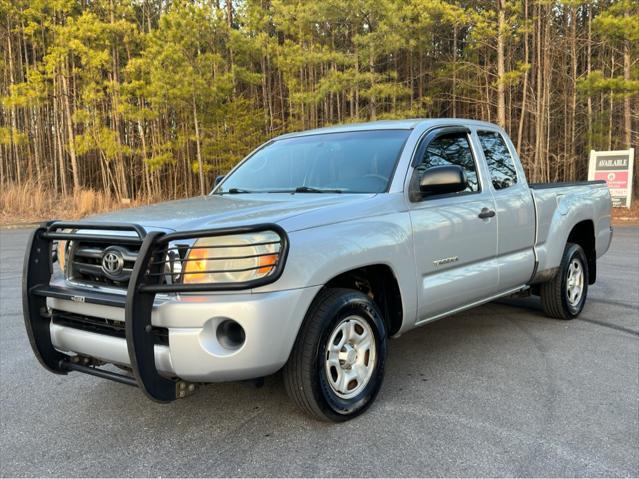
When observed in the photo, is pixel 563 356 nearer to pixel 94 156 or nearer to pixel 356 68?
pixel 356 68

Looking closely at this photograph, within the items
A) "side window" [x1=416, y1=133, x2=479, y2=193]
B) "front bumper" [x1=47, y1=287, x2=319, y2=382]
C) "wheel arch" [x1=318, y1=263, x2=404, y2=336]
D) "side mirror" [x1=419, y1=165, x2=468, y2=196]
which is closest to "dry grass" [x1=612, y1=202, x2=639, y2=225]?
"side window" [x1=416, y1=133, x2=479, y2=193]

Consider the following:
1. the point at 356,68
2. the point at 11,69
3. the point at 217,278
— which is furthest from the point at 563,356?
the point at 11,69

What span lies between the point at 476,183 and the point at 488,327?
157 cm

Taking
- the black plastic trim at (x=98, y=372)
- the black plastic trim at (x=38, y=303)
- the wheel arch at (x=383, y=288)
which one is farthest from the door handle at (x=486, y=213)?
the black plastic trim at (x=38, y=303)

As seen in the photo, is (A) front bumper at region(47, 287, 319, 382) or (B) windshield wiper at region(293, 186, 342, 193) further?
(B) windshield wiper at region(293, 186, 342, 193)

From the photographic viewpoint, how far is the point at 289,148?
463 cm

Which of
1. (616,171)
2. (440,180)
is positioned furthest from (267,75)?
(440,180)

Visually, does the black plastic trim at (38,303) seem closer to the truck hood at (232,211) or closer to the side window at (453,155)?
the truck hood at (232,211)

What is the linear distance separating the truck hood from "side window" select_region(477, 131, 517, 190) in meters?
1.66

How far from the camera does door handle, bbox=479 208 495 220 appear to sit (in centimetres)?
423

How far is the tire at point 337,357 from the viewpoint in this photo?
9.84 feet

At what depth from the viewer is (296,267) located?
284cm

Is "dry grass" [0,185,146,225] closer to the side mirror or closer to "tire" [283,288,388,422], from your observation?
the side mirror

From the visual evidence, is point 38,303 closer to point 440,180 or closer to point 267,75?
point 440,180
